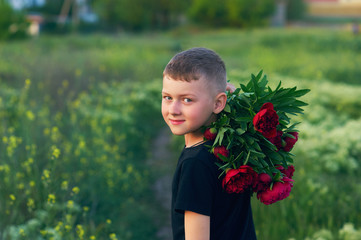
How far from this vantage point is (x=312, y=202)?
3795 mm

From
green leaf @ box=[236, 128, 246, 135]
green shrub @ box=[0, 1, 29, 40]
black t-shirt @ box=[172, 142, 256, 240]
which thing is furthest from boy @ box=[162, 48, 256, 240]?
green shrub @ box=[0, 1, 29, 40]

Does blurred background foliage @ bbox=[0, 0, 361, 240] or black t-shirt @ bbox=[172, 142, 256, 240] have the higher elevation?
black t-shirt @ bbox=[172, 142, 256, 240]

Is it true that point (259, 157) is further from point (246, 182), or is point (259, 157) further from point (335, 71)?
point (335, 71)

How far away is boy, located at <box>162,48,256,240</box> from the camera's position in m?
1.57

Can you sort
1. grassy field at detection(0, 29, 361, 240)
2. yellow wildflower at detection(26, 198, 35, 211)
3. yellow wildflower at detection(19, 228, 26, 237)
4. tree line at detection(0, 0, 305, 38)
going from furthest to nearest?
tree line at detection(0, 0, 305, 38), grassy field at detection(0, 29, 361, 240), yellow wildflower at detection(26, 198, 35, 211), yellow wildflower at detection(19, 228, 26, 237)

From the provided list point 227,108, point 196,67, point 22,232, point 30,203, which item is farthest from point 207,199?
point 30,203

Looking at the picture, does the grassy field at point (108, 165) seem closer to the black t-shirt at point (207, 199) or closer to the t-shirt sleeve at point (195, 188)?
the black t-shirt at point (207, 199)

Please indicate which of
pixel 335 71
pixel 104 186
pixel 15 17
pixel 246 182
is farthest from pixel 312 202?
pixel 15 17

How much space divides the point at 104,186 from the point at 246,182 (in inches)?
118

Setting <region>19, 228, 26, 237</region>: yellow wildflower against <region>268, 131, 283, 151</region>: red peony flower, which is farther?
<region>19, 228, 26, 237</region>: yellow wildflower

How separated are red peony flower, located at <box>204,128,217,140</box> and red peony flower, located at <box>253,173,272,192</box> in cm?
27

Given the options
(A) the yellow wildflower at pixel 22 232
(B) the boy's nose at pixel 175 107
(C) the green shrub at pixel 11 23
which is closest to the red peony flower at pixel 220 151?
(B) the boy's nose at pixel 175 107

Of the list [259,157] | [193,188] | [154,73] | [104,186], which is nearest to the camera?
[193,188]

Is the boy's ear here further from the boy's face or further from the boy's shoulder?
the boy's shoulder
